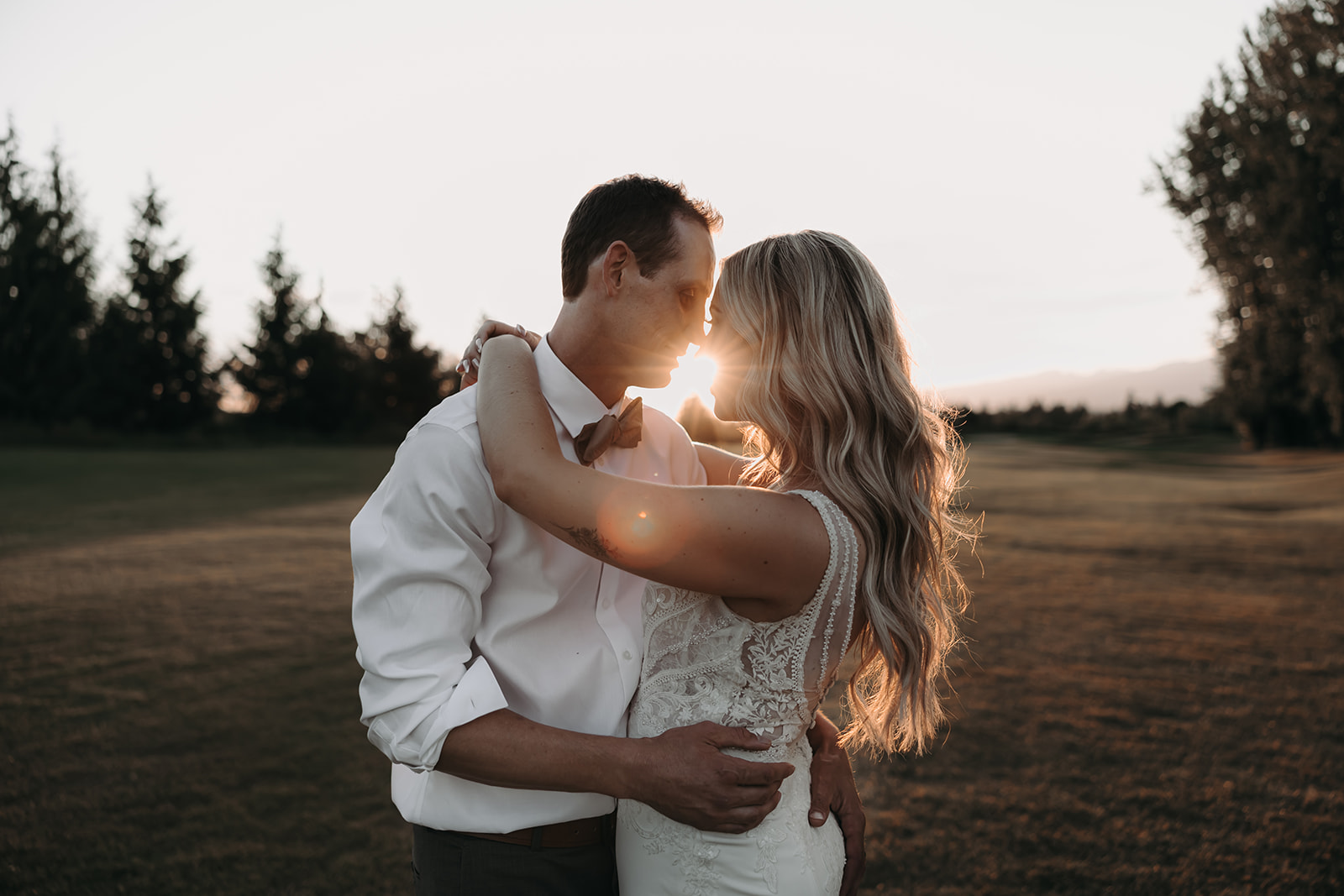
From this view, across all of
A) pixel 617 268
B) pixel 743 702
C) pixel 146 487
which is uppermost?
pixel 617 268

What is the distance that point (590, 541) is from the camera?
75.7 inches

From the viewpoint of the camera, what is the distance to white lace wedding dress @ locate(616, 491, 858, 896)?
204 cm

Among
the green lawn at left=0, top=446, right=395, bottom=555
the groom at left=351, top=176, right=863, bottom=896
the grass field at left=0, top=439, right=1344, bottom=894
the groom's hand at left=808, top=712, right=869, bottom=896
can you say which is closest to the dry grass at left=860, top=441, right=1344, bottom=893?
the grass field at left=0, top=439, right=1344, bottom=894

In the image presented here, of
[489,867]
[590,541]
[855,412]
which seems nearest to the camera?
[590,541]

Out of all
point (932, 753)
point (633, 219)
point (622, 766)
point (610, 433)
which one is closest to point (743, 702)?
point (622, 766)

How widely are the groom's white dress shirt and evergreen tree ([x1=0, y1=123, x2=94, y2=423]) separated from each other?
168 feet

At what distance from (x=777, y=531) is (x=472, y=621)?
2.48ft

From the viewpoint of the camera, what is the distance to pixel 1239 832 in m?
4.85

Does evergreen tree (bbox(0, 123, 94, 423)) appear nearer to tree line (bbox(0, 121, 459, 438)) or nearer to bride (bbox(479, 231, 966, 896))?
tree line (bbox(0, 121, 459, 438))

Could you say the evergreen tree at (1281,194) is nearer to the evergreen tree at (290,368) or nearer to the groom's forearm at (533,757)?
the groom's forearm at (533,757)

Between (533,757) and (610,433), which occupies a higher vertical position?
→ (610,433)

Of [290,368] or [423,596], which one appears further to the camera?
[290,368]

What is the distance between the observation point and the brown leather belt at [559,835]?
207 centimetres

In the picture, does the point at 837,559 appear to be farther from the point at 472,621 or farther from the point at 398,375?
the point at 398,375
